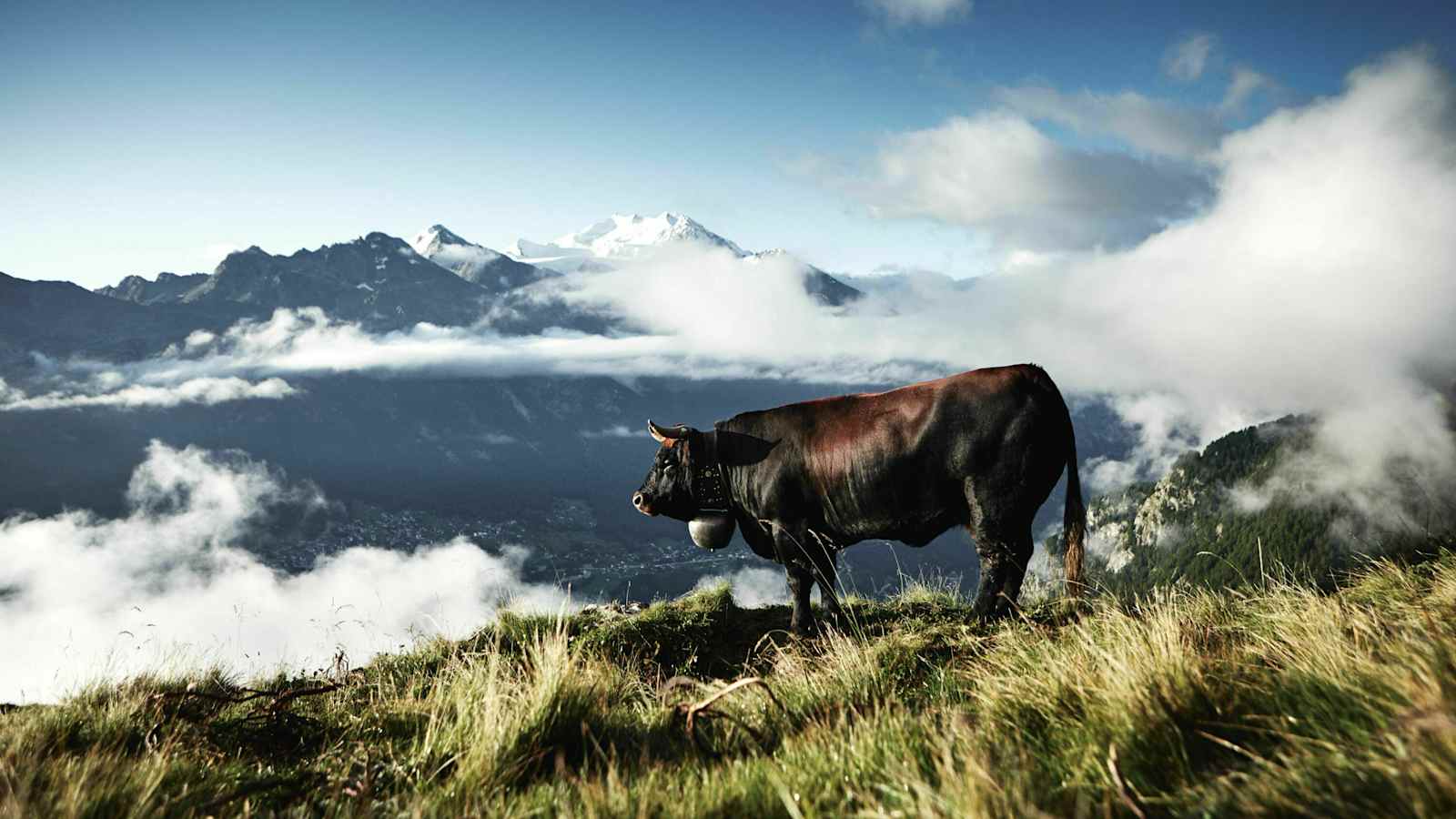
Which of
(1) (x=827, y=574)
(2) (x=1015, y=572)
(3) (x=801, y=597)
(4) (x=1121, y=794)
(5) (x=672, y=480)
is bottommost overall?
(3) (x=801, y=597)

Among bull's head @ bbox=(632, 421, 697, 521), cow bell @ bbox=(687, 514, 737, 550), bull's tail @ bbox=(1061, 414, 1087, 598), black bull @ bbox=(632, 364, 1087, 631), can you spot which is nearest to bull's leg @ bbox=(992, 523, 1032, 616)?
black bull @ bbox=(632, 364, 1087, 631)

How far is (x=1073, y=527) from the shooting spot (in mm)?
7984

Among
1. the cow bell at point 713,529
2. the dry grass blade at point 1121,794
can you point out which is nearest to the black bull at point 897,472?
the cow bell at point 713,529

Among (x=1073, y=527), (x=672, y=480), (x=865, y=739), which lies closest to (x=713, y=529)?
(x=672, y=480)

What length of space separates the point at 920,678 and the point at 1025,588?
4872 millimetres

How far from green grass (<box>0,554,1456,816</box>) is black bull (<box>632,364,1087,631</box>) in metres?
2.50

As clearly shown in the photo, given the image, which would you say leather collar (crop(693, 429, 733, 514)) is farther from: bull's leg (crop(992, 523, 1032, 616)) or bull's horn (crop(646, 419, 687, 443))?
bull's leg (crop(992, 523, 1032, 616))

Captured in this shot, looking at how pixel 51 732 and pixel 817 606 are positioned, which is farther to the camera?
pixel 817 606

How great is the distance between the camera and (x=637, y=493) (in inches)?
392

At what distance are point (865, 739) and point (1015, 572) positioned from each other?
216 inches

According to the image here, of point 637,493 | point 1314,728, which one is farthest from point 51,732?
point 637,493

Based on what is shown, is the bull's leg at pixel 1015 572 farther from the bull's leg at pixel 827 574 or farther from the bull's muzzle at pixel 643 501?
the bull's muzzle at pixel 643 501

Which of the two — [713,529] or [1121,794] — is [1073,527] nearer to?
[713,529]

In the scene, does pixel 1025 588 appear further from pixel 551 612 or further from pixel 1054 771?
pixel 1054 771
